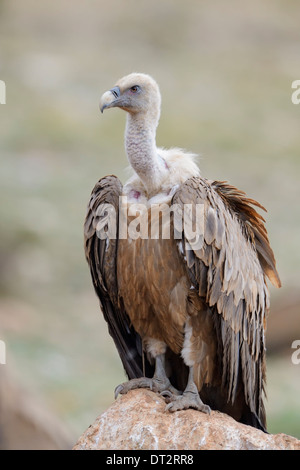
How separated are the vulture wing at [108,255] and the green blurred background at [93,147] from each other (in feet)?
13.1

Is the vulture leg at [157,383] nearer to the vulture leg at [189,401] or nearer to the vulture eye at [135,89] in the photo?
the vulture leg at [189,401]

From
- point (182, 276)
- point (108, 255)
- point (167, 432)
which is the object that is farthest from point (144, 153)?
point (167, 432)

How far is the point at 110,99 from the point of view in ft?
23.5

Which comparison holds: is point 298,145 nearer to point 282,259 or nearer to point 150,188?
point 282,259

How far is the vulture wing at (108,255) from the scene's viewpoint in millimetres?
7348

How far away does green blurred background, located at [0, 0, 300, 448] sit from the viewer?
54.4 ft

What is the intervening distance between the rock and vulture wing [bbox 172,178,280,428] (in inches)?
19.3

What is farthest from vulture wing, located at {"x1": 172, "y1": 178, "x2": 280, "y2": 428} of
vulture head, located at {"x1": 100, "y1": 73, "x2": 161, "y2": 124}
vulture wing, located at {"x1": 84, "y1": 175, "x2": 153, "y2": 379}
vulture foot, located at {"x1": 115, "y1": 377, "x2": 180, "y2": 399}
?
vulture head, located at {"x1": 100, "y1": 73, "x2": 161, "y2": 124}

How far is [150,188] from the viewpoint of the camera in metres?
7.26

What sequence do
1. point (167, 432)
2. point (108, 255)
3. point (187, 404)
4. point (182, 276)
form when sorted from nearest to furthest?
1. point (167, 432)
2. point (187, 404)
3. point (182, 276)
4. point (108, 255)

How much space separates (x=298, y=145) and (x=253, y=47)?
34.3 feet

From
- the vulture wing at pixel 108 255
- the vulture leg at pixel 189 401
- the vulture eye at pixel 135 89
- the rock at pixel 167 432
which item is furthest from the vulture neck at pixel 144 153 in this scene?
the rock at pixel 167 432

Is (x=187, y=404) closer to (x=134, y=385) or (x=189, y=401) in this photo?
(x=189, y=401)

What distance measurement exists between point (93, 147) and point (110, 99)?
66.5 feet
